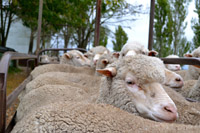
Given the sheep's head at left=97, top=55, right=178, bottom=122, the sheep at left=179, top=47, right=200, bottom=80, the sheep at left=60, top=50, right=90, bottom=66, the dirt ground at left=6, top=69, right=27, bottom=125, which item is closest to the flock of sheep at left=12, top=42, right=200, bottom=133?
the sheep's head at left=97, top=55, right=178, bottom=122

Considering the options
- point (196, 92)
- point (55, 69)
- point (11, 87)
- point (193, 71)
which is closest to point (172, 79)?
point (196, 92)

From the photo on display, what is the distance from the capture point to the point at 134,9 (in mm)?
12258

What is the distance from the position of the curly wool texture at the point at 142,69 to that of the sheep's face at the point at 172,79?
419mm

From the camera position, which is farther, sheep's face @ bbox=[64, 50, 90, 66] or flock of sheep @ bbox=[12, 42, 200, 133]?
sheep's face @ bbox=[64, 50, 90, 66]

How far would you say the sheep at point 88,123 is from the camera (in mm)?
1044

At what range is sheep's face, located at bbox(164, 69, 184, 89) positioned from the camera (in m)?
2.23

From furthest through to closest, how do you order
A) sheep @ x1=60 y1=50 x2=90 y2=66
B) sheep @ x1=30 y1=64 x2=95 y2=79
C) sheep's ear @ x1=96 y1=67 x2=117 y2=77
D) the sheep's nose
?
sheep @ x1=60 y1=50 x2=90 y2=66 < sheep @ x1=30 y1=64 x2=95 y2=79 < sheep's ear @ x1=96 y1=67 x2=117 y2=77 < the sheep's nose

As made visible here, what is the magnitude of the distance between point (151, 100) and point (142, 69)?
0.97ft

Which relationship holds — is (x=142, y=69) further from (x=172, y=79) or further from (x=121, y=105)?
(x=172, y=79)

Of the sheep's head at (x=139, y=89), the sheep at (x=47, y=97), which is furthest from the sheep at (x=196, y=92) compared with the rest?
the sheep at (x=47, y=97)

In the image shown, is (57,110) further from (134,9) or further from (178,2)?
(178,2)

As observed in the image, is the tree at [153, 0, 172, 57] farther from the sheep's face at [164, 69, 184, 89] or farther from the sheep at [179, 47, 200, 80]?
the sheep's face at [164, 69, 184, 89]

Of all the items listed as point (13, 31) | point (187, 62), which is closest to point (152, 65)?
point (187, 62)

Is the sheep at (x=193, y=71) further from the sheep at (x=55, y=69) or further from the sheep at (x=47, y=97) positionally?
the sheep at (x=47, y=97)
